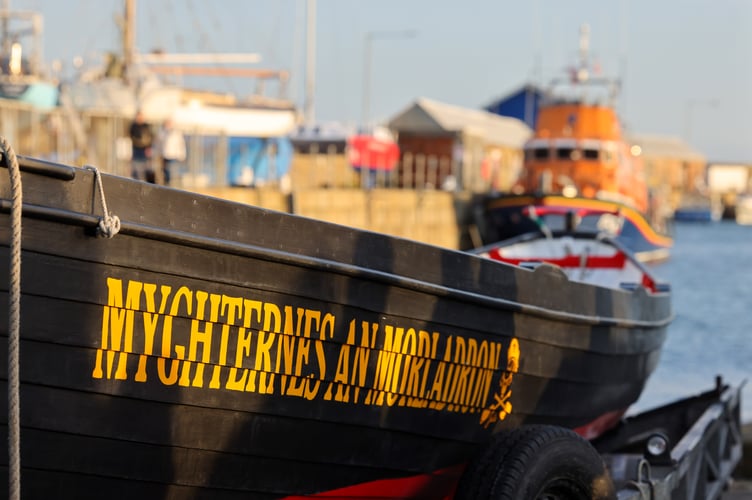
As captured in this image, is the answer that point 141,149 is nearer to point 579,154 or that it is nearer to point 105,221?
point 105,221

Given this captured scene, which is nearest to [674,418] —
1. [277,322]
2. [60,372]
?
[277,322]

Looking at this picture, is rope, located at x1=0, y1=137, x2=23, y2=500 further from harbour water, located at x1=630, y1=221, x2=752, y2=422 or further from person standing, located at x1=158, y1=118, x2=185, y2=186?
person standing, located at x1=158, y1=118, x2=185, y2=186

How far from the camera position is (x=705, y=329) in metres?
21.3

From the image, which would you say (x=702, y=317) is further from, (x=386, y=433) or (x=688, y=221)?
(x=688, y=221)

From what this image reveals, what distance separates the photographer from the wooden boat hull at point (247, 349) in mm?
3945

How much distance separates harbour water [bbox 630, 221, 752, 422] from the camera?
14045 millimetres

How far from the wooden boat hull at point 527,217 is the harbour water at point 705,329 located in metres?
1.79

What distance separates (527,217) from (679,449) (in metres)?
20.2

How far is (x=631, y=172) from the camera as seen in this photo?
31297mm

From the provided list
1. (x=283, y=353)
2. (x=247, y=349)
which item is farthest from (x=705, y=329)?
(x=247, y=349)

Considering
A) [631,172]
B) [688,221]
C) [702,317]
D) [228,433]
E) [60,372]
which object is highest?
[60,372]

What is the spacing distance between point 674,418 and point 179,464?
4.36m

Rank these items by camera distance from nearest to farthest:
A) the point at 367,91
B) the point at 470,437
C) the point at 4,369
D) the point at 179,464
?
1. the point at 4,369
2. the point at 179,464
3. the point at 470,437
4. the point at 367,91

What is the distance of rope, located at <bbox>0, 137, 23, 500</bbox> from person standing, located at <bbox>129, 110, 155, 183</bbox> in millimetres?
11987
